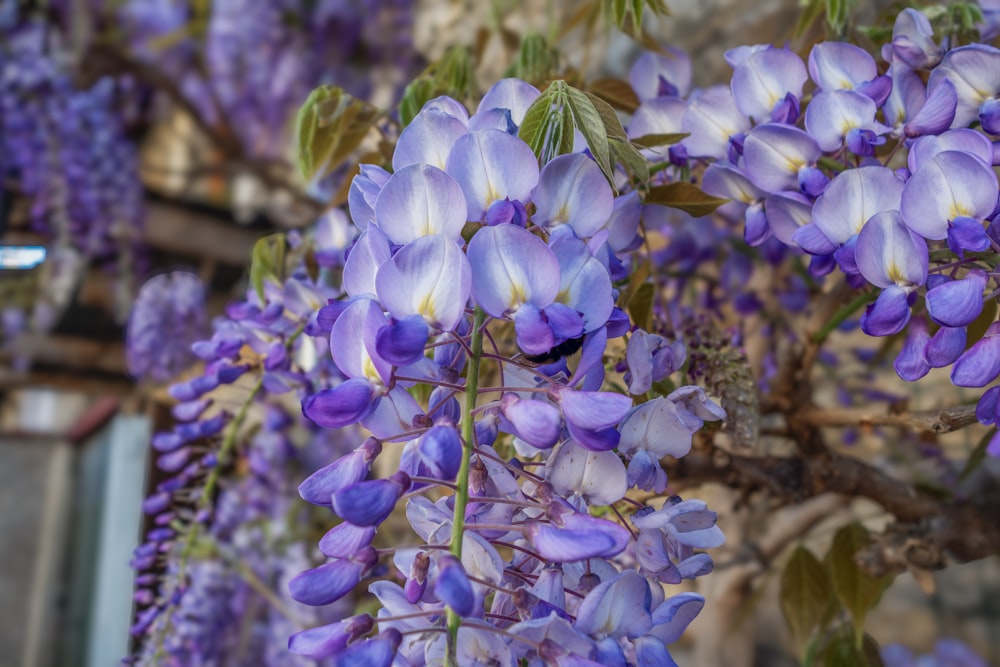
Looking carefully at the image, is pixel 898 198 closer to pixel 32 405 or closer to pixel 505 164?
pixel 505 164

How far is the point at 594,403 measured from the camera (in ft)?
1.17

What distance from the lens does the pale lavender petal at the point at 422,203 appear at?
377 mm

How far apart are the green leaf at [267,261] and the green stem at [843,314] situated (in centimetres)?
38

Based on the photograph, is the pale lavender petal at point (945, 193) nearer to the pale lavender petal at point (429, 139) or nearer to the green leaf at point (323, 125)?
the pale lavender petal at point (429, 139)

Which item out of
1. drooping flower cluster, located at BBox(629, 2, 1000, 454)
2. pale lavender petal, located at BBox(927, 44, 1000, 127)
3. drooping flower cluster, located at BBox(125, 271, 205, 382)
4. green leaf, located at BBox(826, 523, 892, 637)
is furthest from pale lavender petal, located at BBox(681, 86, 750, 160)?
drooping flower cluster, located at BBox(125, 271, 205, 382)

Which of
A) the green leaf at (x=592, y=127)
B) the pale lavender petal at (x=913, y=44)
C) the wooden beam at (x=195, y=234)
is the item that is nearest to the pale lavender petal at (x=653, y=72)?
the pale lavender petal at (x=913, y=44)

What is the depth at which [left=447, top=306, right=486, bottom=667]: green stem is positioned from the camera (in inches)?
13.3

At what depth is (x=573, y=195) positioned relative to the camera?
0.42 metres

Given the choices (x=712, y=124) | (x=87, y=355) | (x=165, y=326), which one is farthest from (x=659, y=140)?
(x=87, y=355)

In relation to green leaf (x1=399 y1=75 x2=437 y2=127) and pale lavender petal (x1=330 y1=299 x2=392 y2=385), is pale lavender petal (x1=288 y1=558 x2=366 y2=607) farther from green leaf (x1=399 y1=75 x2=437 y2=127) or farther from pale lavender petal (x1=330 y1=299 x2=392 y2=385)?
green leaf (x1=399 y1=75 x2=437 y2=127)

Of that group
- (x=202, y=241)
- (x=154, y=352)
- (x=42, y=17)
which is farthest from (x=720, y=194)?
(x=42, y=17)

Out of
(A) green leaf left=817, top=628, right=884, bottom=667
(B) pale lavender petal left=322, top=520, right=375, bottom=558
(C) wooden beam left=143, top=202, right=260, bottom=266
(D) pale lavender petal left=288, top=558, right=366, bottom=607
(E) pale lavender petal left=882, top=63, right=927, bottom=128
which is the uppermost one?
(C) wooden beam left=143, top=202, right=260, bottom=266

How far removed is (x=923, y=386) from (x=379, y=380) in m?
0.92

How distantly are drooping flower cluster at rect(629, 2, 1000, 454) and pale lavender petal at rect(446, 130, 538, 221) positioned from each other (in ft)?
0.51
